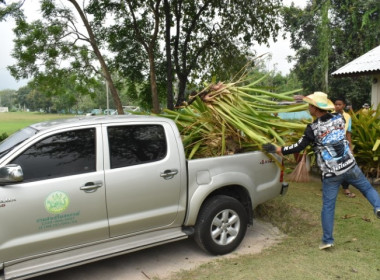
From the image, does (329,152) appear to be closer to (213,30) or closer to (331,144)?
(331,144)

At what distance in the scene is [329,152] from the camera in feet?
13.6

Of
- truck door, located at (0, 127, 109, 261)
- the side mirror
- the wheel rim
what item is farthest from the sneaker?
the side mirror

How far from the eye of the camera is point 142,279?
384 centimetres

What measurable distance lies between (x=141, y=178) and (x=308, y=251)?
208 centimetres

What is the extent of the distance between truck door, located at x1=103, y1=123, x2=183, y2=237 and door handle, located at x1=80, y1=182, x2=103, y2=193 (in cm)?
10

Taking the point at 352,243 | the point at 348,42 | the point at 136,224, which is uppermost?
the point at 348,42

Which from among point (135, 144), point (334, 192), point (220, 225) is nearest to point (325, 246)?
point (334, 192)

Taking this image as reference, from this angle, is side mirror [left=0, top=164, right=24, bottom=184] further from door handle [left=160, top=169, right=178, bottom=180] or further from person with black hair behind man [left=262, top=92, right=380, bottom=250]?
person with black hair behind man [left=262, top=92, right=380, bottom=250]

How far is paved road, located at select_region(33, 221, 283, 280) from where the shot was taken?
3.93 m

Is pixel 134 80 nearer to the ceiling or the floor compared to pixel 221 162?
nearer to the ceiling

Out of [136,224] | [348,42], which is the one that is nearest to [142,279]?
[136,224]

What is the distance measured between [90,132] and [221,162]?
147 cm

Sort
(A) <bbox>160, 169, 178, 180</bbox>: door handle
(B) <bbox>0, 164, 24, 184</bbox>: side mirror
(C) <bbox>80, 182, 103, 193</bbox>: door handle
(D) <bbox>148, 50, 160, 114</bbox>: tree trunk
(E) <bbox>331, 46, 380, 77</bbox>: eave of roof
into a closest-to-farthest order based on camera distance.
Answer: (B) <bbox>0, 164, 24, 184</bbox>: side mirror, (C) <bbox>80, 182, 103, 193</bbox>: door handle, (A) <bbox>160, 169, 178, 180</bbox>: door handle, (E) <bbox>331, 46, 380, 77</bbox>: eave of roof, (D) <bbox>148, 50, 160, 114</bbox>: tree trunk

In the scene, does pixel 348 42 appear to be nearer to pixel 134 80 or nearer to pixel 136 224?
pixel 134 80
